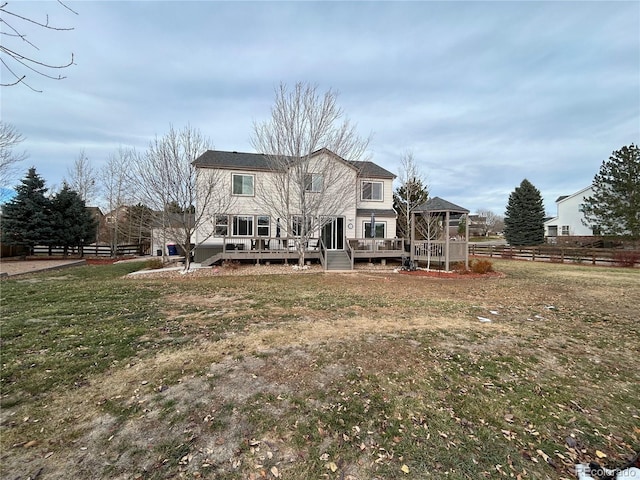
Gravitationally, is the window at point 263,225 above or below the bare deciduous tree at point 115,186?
below

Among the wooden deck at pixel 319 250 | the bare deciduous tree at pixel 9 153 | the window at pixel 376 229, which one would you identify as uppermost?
the bare deciduous tree at pixel 9 153

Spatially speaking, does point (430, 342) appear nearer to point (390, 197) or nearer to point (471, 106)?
point (390, 197)

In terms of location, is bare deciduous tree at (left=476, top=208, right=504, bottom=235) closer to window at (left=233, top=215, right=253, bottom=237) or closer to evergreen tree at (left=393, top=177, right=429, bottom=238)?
evergreen tree at (left=393, top=177, right=429, bottom=238)

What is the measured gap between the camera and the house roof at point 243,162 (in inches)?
674

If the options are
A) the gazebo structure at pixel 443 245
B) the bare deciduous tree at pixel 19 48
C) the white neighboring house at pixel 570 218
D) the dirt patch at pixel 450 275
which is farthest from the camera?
the white neighboring house at pixel 570 218

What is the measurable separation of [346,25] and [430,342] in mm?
12621

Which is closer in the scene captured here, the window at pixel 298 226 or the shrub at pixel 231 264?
the shrub at pixel 231 264

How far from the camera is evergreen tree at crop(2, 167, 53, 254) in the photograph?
19.7 m

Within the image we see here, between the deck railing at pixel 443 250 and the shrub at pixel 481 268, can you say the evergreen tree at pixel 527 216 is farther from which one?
the shrub at pixel 481 268

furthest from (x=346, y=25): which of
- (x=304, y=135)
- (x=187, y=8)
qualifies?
(x=187, y=8)

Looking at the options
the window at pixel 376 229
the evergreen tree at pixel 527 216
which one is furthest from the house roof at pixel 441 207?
the evergreen tree at pixel 527 216

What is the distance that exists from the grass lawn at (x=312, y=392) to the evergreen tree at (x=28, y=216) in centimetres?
1869

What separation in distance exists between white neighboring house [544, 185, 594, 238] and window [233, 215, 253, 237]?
139 ft

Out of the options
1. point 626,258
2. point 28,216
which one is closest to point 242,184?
point 28,216
